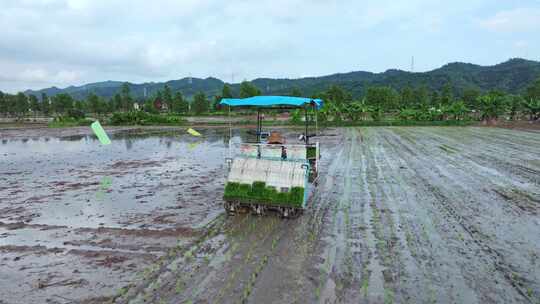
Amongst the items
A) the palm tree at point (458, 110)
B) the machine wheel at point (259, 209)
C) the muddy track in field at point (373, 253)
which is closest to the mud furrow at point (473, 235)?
the muddy track in field at point (373, 253)

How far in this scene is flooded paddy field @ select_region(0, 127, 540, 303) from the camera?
544cm

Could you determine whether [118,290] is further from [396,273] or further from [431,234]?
[431,234]

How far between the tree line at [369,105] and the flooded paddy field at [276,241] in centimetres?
3786

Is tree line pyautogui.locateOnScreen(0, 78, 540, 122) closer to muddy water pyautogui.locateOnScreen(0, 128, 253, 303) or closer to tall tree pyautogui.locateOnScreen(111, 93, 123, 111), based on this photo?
tall tree pyautogui.locateOnScreen(111, 93, 123, 111)

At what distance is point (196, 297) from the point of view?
521 centimetres

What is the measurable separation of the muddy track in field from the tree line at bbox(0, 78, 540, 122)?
130 ft

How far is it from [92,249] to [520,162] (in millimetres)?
18934

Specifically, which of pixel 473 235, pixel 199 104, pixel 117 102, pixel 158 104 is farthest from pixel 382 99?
pixel 473 235

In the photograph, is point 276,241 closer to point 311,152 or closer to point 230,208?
point 230,208

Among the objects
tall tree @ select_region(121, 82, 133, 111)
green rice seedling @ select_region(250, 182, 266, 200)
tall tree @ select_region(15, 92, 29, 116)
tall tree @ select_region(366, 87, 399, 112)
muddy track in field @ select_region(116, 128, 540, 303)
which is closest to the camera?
muddy track in field @ select_region(116, 128, 540, 303)

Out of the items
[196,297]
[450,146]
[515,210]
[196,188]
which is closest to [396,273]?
[196,297]

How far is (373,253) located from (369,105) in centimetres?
5569

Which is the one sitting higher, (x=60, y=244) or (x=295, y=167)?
(x=295, y=167)

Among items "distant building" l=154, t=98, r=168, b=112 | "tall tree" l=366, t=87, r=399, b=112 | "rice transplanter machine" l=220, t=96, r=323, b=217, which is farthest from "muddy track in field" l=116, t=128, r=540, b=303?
"distant building" l=154, t=98, r=168, b=112
